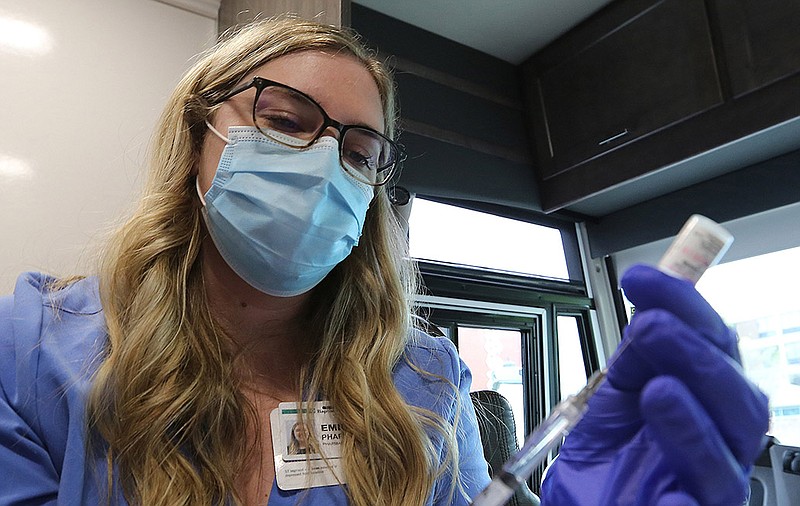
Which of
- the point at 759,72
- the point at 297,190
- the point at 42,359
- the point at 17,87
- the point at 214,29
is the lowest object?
the point at 42,359

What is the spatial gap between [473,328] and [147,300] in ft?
6.41

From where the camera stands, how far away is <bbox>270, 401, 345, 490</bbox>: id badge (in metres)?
0.89

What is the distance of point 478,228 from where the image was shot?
2.90 meters

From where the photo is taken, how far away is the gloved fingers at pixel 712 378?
54cm

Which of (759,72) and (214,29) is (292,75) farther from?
(759,72)

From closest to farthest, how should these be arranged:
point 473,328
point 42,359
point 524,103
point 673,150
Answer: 1. point 42,359
2. point 673,150
3. point 473,328
4. point 524,103

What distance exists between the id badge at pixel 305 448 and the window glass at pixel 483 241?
1664 millimetres

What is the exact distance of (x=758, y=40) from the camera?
2.12m

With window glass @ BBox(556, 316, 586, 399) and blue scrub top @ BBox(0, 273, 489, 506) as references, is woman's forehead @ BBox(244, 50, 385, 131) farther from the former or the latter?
window glass @ BBox(556, 316, 586, 399)

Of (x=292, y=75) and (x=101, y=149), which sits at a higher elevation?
(x=101, y=149)

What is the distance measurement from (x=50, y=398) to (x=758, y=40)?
237cm

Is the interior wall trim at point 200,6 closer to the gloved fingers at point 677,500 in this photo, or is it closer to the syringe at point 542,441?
the syringe at point 542,441

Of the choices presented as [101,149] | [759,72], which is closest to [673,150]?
[759,72]

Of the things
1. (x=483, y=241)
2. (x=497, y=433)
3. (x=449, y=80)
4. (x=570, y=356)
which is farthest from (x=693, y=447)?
(x=570, y=356)
